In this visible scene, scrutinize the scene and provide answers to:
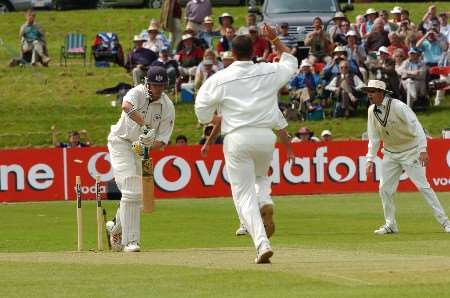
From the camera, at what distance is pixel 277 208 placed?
25344mm

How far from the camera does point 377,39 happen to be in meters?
35.1

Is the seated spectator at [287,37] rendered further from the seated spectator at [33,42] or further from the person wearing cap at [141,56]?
the seated spectator at [33,42]

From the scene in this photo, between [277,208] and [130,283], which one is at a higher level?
[130,283]

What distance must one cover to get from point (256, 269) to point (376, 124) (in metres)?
6.08

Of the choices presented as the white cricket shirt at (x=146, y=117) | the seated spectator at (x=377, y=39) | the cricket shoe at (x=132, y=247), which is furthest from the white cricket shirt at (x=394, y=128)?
the seated spectator at (x=377, y=39)

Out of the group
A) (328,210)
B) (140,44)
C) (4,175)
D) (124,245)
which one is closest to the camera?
(124,245)

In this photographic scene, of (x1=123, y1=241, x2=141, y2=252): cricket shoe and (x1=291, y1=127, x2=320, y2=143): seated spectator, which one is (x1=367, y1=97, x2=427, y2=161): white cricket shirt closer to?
(x1=123, y1=241, x2=141, y2=252): cricket shoe

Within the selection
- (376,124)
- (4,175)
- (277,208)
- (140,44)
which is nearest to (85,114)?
(140,44)

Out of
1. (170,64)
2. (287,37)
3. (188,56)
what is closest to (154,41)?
(188,56)

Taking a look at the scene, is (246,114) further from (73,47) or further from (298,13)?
(73,47)

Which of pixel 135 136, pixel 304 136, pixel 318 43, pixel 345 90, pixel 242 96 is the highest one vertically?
pixel 242 96

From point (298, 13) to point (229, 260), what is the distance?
22.6m

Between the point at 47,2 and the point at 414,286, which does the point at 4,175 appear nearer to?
the point at 414,286

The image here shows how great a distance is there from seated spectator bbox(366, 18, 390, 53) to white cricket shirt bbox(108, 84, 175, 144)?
19619 millimetres
